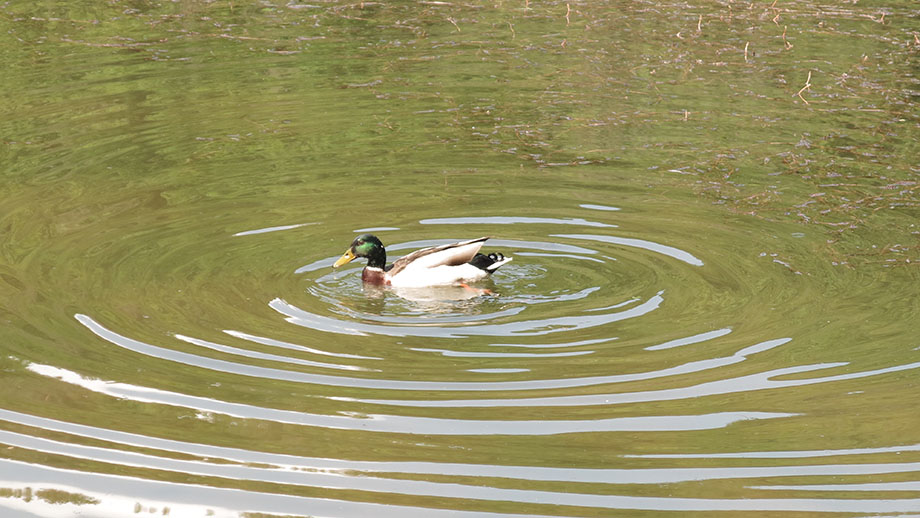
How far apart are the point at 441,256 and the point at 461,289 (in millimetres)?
499

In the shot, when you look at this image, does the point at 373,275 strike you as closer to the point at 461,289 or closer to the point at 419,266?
the point at 419,266

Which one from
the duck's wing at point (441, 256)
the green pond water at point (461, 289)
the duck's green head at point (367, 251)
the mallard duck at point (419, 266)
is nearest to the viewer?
the green pond water at point (461, 289)

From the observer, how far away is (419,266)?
10.8 metres

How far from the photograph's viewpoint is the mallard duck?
1073cm

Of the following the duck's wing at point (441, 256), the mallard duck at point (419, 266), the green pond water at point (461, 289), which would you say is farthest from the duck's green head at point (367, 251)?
the green pond water at point (461, 289)

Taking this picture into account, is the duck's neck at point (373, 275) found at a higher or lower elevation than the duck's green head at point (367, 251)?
lower

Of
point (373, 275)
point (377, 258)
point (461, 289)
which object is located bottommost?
point (461, 289)

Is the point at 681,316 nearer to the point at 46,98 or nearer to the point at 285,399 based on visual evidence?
the point at 285,399

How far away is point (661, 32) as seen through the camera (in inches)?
833

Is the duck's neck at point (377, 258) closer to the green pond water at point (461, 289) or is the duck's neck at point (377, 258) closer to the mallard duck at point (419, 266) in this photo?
the mallard duck at point (419, 266)

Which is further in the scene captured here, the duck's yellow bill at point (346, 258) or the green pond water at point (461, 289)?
the duck's yellow bill at point (346, 258)

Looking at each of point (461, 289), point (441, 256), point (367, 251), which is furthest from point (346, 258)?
point (461, 289)

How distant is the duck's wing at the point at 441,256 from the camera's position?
34.5ft

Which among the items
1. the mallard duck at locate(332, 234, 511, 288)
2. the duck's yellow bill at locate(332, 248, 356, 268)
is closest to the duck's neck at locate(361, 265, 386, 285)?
the mallard duck at locate(332, 234, 511, 288)
